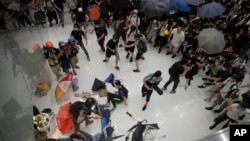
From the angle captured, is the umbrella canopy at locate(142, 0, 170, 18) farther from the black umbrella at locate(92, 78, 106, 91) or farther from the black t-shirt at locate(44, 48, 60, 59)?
the black t-shirt at locate(44, 48, 60, 59)

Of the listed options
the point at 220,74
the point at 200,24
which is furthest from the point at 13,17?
the point at 220,74

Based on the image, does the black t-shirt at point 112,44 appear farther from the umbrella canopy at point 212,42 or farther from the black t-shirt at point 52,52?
the umbrella canopy at point 212,42

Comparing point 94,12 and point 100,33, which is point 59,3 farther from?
point 100,33

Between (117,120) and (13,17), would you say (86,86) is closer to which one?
(117,120)

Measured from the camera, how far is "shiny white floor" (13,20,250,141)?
7.39 metres

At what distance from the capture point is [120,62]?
9406 mm

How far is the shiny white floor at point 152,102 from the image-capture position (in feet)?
24.2

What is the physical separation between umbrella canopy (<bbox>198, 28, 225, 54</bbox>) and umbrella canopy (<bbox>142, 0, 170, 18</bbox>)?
1.57 meters

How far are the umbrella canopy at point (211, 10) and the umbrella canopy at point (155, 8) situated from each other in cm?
116

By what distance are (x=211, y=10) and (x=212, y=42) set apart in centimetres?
144

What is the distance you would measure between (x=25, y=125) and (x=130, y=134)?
2489 millimetres

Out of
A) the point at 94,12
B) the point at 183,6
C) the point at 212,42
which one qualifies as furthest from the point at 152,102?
the point at 94,12

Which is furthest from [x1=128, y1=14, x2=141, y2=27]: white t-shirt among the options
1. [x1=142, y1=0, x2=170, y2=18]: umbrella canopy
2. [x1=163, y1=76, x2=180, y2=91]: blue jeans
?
[x1=163, y1=76, x2=180, y2=91]: blue jeans

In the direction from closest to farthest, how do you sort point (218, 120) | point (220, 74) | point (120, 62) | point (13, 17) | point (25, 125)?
point (25, 125) → point (218, 120) → point (220, 74) → point (120, 62) → point (13, 17)
